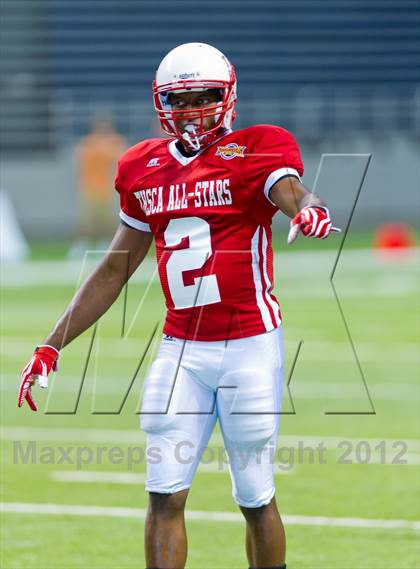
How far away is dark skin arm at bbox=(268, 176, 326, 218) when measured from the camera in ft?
12.4

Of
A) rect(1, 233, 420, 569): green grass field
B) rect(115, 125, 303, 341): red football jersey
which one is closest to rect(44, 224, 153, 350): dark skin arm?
rect(115, 125, 303, 341): red football jersey

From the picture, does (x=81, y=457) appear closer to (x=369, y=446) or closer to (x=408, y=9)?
(x=369, y=446)

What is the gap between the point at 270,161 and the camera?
390 centimetres

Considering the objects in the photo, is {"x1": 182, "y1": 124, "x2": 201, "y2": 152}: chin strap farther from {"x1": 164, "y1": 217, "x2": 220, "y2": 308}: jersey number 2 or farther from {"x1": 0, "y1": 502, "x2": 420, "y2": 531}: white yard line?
{"x1": 0, "y1": 502, "x2": 420, "y2": 531}: white yard line

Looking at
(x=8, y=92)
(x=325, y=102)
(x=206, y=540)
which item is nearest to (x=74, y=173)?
(x=8, y=92)

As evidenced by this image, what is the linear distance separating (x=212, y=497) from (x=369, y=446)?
1.27 meters

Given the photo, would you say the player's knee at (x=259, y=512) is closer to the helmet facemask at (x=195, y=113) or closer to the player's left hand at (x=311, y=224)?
the player's left hand at (x=311, y=224)

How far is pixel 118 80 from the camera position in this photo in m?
22.8

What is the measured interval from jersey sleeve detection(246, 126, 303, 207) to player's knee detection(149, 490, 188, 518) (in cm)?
97
